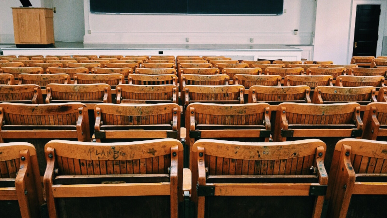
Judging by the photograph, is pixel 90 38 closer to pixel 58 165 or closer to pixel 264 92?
pixel 264 92

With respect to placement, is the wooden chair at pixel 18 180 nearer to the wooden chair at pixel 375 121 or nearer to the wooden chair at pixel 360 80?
the wooden chair at pixel 375 121

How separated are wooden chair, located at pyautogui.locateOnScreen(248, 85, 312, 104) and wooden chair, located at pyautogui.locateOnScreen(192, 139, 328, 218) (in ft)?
5.08

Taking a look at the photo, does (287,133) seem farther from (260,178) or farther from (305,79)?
(305,79)

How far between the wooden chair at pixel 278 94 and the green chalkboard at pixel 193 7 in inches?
353

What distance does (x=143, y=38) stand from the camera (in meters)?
11.4

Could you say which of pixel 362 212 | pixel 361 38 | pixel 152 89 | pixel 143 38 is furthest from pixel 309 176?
pixel 361 38

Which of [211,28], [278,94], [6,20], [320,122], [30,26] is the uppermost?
[6,20]

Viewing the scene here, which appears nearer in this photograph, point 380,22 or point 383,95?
point 383,95

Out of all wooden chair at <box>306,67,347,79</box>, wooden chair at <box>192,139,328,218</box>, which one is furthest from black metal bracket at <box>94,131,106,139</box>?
wooden chair at <box>306,67,347,79</box>

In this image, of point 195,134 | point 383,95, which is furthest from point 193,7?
point 195,134

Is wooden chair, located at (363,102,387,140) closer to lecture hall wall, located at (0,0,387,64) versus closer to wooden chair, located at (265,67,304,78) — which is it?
wooden chair, located at (265,67,304,78)

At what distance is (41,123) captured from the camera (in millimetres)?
2209

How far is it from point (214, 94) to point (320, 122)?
1023 millimetres

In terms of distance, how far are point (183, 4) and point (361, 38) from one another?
6.42m
